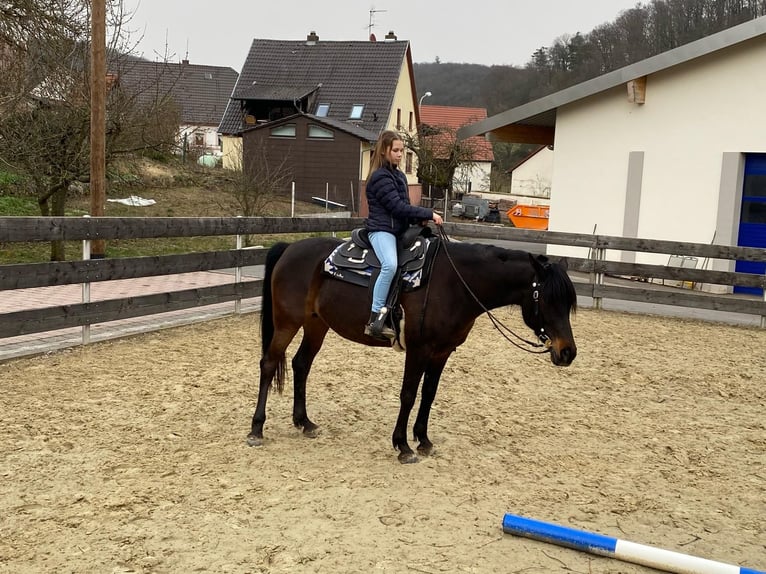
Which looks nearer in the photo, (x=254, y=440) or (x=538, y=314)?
(x=538, y=314)

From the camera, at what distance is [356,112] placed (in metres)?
38.1

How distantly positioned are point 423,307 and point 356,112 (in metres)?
34.8

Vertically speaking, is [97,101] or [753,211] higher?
[97,101]

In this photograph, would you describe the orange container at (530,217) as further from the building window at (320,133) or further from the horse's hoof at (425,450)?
the horse's hoof at (425,450)

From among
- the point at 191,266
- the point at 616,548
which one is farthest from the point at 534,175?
the point at 616,548

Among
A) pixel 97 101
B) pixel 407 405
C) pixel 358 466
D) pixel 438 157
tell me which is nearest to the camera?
pixel 358 466

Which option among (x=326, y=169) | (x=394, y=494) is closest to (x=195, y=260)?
(x=394, y=494)

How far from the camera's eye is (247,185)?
684 inches

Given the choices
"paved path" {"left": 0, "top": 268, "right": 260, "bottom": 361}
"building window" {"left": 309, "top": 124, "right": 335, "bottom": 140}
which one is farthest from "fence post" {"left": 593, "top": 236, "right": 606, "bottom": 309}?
"building window" {"left": 309, "top": 124, "right": 335, "bottom": 140}

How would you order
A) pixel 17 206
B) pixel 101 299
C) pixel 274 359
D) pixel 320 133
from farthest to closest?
pixel 320 133 < pixel 17 206 < pixel 101 299 < pixel 274 359

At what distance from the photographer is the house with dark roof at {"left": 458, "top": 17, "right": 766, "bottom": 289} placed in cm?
1332

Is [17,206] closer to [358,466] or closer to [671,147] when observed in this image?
[671,147]

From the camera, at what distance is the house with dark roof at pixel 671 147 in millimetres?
13320

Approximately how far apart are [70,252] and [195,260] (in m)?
7.47
